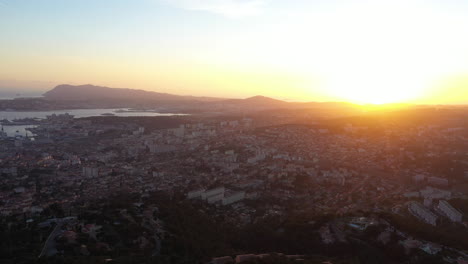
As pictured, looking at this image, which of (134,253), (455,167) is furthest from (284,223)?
(455,167)

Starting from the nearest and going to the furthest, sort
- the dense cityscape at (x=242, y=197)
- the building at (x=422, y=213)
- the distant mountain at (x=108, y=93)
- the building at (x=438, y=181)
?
the dense cityscape at (x=242, y=197)
the building at (x=422, y=213)
the building at (x=438, y=181)
the distant mountain at (x=108, y=93)

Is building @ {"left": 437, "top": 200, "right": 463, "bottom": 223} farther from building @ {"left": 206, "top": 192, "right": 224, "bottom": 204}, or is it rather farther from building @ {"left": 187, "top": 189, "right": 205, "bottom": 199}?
building @ {"left": 187, "top": 189, "right": 205, "bottom": 199}

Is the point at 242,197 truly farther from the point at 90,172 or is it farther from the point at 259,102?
the point at 259,102

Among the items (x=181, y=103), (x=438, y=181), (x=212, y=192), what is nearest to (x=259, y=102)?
(x=181, y=103)

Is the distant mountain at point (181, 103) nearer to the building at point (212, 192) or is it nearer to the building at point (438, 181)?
the building at point (438, 181)

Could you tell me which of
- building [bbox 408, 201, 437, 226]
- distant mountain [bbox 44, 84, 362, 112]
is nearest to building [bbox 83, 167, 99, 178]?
building [bbox 408, 201, 437, 226]

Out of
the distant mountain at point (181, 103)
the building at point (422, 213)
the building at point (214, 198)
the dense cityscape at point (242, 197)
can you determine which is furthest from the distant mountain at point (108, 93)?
the building at point (422, 213)
